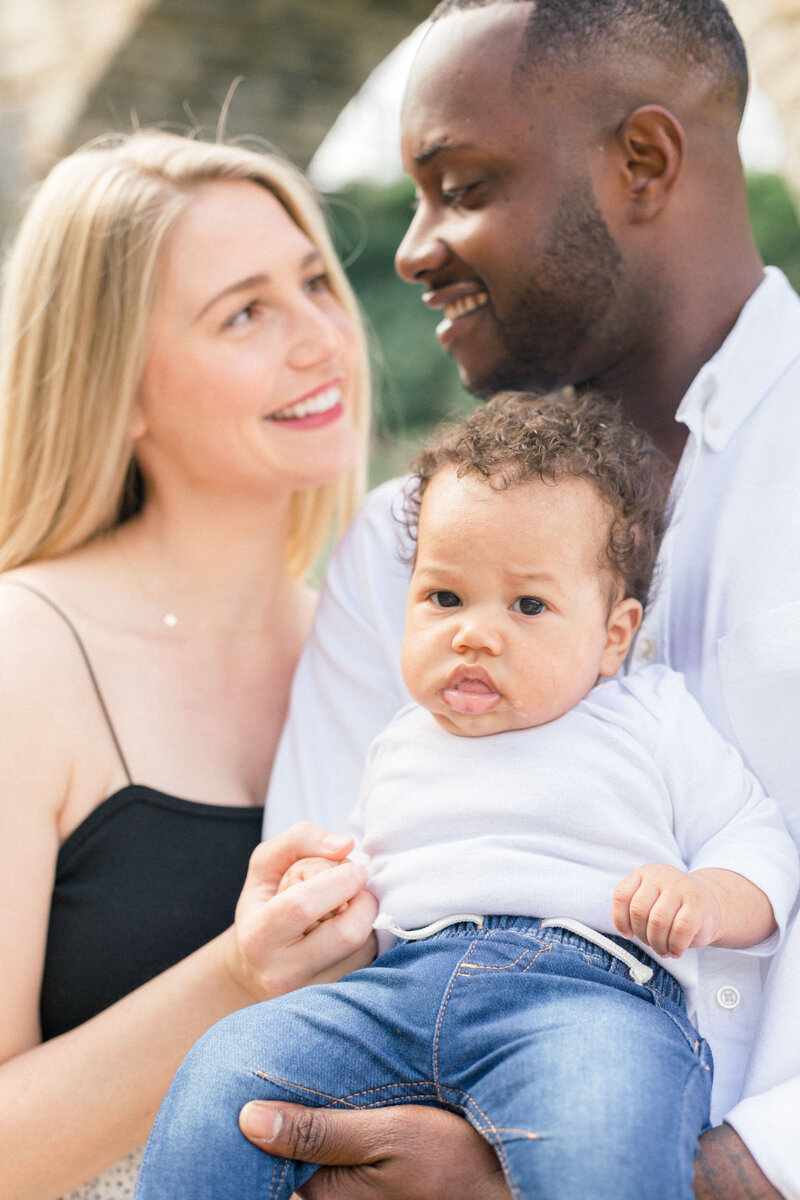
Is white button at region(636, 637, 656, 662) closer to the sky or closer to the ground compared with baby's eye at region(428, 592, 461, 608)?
closer to the ground

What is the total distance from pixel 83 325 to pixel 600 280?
3.71ft

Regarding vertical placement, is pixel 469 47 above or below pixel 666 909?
above

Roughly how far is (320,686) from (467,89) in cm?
121

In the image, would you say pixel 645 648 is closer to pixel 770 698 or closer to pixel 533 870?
pixel 770 698

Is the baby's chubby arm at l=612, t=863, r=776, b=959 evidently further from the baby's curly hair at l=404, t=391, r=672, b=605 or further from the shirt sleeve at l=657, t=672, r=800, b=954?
the baby's curly hair at l=404, t=391, r=672, b=605

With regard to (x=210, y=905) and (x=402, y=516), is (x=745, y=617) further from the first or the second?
(x=210, y=905)

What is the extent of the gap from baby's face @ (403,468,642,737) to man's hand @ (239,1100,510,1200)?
0.56 meters

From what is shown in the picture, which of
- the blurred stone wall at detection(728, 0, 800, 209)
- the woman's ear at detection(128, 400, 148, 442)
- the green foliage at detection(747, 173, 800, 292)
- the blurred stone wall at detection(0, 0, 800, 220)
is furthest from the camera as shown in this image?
the green foliage at detection(747, 173, 800, 292)

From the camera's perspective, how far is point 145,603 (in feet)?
7.91

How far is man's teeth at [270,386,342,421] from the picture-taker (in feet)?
7.98

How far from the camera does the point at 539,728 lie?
170 cm

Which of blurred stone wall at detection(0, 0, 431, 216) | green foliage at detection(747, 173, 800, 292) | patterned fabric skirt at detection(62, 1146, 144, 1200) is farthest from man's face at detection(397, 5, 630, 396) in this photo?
green foliage at detection(747, 173, 800, 292)

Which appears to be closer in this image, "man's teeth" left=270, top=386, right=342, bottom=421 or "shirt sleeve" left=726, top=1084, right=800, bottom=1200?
"shirt sleeve" left=726, top=1084, right=800, bottom=1200

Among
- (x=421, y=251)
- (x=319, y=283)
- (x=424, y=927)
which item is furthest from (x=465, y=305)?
(x=424, y=927)
